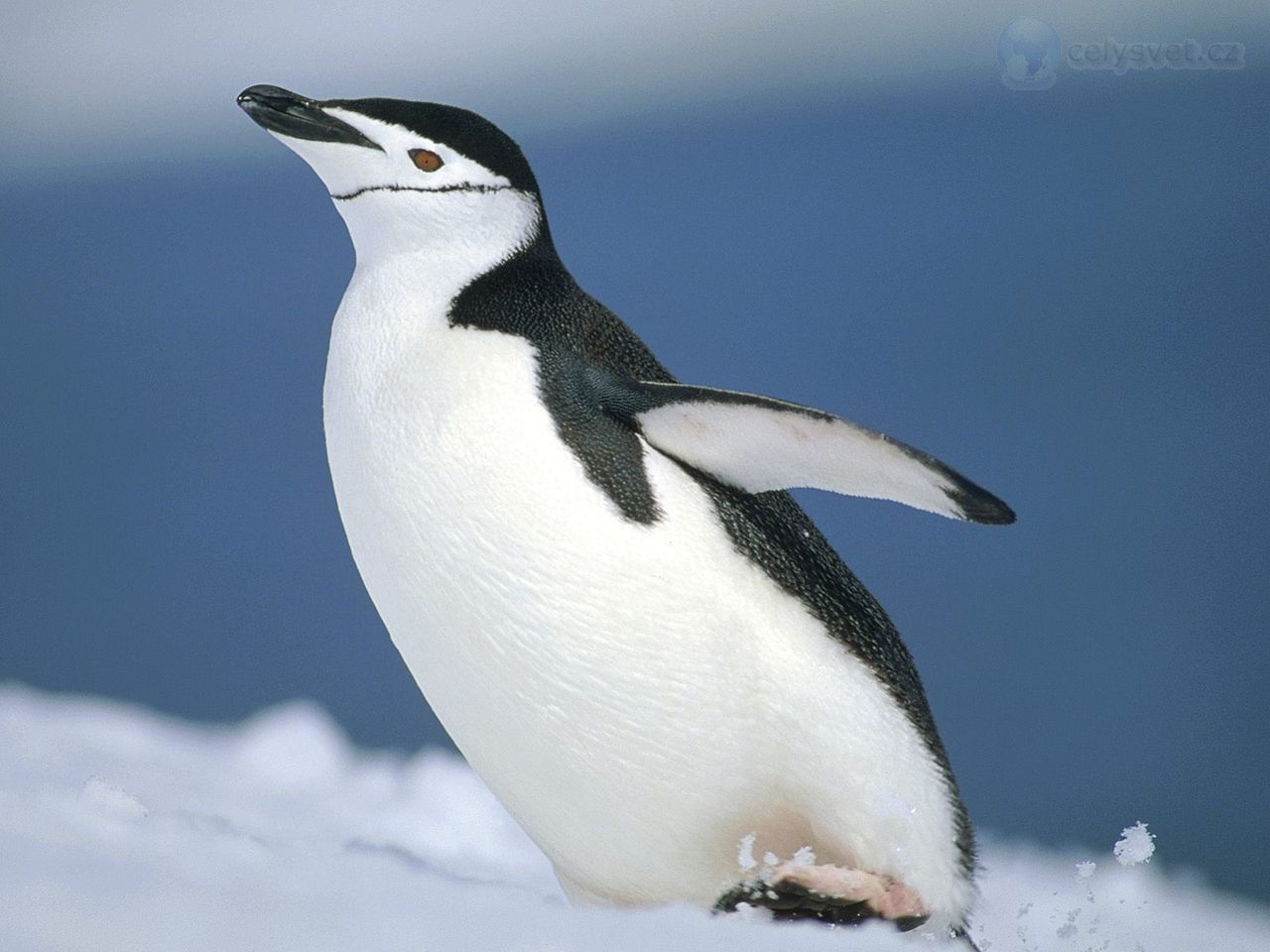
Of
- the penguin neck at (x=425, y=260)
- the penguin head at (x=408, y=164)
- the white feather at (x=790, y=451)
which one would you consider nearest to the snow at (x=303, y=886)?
the white feather at (x=790, y=451)

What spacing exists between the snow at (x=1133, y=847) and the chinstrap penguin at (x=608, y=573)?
6.2 inches

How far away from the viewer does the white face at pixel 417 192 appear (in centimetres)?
140

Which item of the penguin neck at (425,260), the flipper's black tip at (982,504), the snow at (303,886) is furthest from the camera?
the penguin neck at (425,260)

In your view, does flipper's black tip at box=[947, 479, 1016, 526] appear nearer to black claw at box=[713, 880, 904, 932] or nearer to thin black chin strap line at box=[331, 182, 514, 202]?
black claw at box=[713, 880, 904, 932]

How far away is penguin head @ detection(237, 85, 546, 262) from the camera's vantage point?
140 cm

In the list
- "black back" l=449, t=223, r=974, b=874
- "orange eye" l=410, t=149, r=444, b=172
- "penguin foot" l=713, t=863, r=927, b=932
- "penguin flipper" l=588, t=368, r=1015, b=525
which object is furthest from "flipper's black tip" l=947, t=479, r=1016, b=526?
"orange eye" l=410, t=149, r=444, b=172

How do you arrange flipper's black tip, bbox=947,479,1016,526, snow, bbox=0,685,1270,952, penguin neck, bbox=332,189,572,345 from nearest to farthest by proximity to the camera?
snow, bbox=0,685,1270,952, flipper's black tip, bbox=947,479,1016,526, penguin neck, bbox=332,189,572,345

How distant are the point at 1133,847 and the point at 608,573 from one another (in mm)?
561

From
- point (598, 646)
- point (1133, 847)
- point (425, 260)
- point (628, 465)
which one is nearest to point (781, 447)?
point (628, 465)

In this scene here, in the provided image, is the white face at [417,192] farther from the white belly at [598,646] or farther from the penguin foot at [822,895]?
the penguin foot at [822,895]

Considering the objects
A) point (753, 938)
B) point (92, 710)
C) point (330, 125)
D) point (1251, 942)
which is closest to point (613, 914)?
point (753, 938)

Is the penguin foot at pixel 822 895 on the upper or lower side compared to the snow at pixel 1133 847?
lower

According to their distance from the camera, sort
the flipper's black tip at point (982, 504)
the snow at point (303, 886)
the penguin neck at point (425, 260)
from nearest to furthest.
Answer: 1. the snow at point (303, 886)
2. the flipper's black tip at point (982, 504)
3. the penguin neck at point (425, 260)

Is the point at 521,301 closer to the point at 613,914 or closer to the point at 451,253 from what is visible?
the point at 451,253
